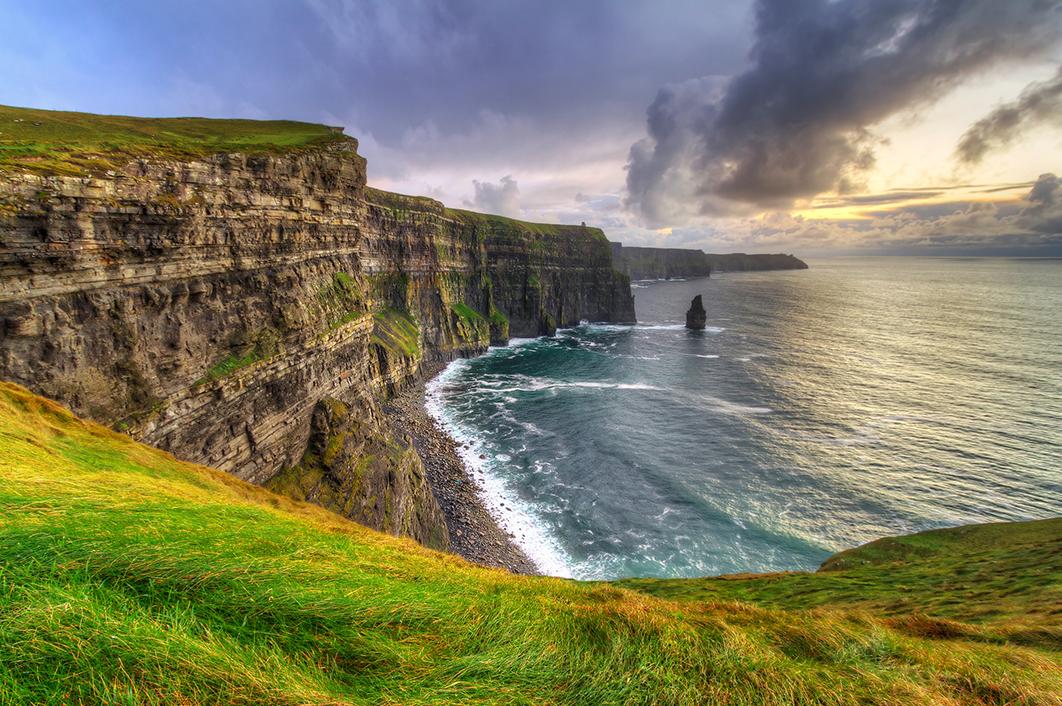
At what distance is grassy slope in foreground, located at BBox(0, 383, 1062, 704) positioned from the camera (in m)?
3.88

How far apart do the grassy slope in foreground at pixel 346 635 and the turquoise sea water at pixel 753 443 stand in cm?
2450

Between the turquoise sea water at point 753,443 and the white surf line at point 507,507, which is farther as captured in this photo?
the turquoise sea water at point 753,443

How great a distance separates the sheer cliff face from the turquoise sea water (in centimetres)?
2044

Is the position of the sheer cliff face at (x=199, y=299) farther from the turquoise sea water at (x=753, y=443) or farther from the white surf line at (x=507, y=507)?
the turquoise sea water at (x=753, y=443)

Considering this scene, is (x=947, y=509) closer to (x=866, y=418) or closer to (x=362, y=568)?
(x=866, y=418)

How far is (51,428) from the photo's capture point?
12172mm

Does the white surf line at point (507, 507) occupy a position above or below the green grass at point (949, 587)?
below

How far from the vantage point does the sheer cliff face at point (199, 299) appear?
48.2 ft

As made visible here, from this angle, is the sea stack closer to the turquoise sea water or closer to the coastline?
the turquoise sea water

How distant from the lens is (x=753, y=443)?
4622 cm

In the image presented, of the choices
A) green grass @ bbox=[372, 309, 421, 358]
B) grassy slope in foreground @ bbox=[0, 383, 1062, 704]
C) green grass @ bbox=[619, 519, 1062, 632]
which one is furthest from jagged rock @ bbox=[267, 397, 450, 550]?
green grass @ bbox=[372, 309, 421, 358]

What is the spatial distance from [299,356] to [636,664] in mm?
25732

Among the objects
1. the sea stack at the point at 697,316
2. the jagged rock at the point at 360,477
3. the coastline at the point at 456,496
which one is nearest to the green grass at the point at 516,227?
the sea stack at the point at 697,316

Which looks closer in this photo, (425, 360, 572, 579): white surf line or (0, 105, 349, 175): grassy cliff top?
(0, 105, 349, 175): grassy cliff top
